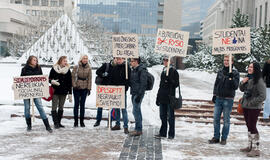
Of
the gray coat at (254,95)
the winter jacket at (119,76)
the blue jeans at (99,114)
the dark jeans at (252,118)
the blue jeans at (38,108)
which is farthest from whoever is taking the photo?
the blue jeans at (99,114)

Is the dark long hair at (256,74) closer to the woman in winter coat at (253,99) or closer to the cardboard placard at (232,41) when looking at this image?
the woman in winter coat at (253,99)

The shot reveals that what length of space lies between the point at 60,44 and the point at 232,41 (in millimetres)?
34249

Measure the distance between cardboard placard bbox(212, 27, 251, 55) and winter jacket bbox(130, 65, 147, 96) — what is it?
6.02ft

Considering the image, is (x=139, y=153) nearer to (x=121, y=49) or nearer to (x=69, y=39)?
(x=121, y=49)

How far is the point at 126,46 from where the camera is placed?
9.13m

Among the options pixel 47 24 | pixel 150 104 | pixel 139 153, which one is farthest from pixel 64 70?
pixel 47 24

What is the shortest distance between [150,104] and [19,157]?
6664mm

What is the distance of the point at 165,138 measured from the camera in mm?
8336

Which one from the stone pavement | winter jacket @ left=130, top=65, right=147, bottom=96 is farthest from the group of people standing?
winter jacket @ left=130, top=65, right=147, bottom=96

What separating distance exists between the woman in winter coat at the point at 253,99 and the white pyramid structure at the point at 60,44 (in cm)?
3294

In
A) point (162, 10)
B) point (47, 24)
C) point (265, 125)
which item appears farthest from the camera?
point (162, 10)

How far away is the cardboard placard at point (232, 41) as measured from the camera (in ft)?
26.4

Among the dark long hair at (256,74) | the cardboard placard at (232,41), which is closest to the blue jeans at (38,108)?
the cardboard placard at (232,41)

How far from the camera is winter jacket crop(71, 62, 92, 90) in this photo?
915 cm
